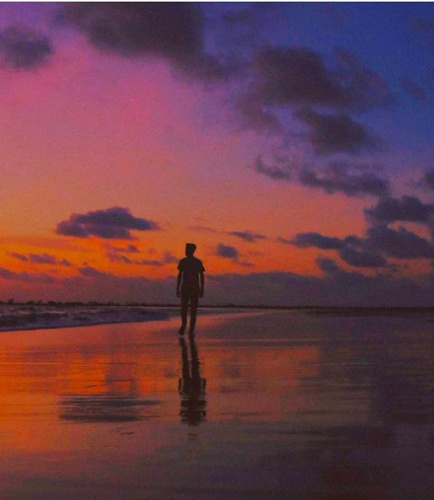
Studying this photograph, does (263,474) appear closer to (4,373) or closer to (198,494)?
(198,494)

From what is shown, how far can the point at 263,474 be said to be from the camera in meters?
4.04

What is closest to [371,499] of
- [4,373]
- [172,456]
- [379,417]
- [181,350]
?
[172,456]

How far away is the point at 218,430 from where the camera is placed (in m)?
5.32

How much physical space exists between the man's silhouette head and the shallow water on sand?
27.8 feet

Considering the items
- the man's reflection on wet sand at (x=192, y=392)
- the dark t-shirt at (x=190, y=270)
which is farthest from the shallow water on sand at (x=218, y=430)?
the dark t-shirt at (x=190, y=270)

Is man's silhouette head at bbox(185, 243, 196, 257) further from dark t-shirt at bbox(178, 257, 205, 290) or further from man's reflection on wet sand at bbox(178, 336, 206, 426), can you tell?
man's reflection on wet sand at bbox(178, 336, 206, 426)

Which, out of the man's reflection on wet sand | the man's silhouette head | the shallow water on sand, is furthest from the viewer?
the man's silhouette head

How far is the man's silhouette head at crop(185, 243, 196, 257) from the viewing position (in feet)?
62.3

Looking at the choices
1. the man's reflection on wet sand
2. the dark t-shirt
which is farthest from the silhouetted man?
the man's reflection on wet sand

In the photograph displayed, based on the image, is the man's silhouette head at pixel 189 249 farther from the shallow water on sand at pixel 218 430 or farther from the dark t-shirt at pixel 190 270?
the shallow water on sand at pixel 218 430

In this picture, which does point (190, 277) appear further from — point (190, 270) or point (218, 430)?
point (218, 430)

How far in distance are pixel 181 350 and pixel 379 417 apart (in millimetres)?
7951

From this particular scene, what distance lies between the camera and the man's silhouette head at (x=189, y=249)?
748 inches

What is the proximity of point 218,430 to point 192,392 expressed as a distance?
2.20 m
